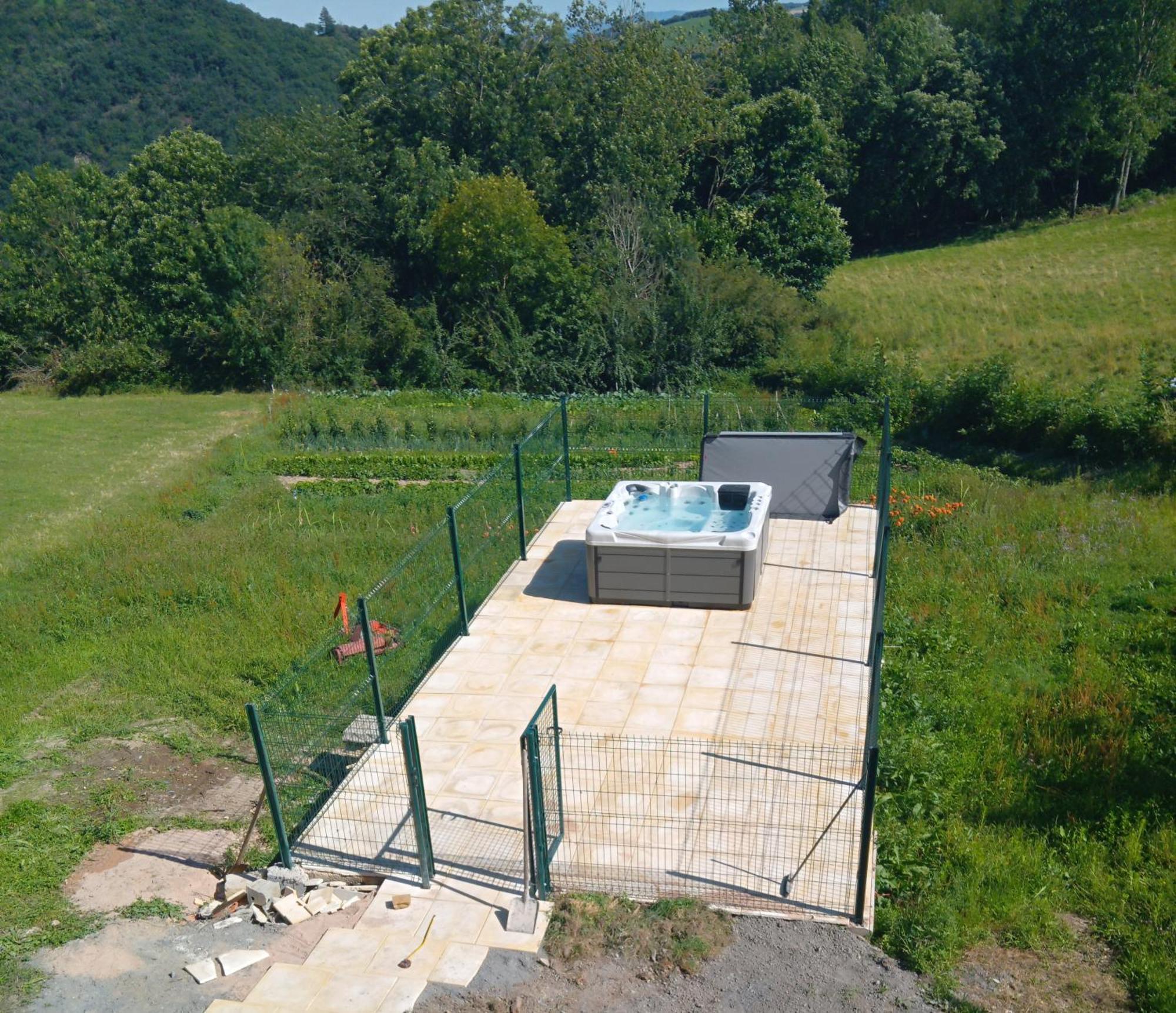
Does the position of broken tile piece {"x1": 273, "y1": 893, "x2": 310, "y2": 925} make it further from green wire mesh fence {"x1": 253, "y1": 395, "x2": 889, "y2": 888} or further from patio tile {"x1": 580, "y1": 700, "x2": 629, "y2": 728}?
patio tile {"x1": 580, "y1": 700, "x2": 629, "y2": 728}

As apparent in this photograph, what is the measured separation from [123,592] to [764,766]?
30.8 feet

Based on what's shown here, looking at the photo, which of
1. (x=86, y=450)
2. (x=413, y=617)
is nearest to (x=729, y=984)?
(x=413, y=617)

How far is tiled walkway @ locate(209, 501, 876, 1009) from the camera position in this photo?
7090 mm

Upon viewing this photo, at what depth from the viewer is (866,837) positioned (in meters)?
6.54

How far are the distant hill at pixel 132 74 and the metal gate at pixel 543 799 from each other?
2930 inches

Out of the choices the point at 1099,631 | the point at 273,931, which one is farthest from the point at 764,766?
the point at 1099,631

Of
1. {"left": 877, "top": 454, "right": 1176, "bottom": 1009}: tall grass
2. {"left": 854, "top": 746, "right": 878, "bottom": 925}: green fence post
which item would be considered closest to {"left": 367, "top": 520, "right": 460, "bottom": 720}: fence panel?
{"left": 854, "top": 746, "right": 878, "bottom": 925}: green fence post

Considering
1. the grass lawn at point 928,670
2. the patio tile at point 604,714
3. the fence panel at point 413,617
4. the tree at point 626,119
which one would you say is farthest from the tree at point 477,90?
the patio tile at point 604,714

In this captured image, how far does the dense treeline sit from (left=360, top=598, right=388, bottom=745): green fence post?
18.3 m

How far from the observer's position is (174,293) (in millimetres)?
32406

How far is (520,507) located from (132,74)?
8021 cm

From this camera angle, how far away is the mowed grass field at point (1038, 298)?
82.3ft

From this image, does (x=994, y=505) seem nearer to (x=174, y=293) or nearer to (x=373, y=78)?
(x=174, y=293)

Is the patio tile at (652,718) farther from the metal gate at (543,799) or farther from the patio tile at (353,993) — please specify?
the patio tile at (353,993)
